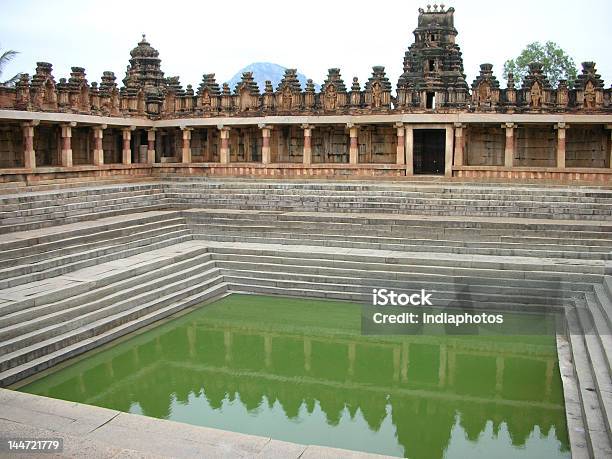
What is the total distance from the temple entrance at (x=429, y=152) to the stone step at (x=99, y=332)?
12.6m

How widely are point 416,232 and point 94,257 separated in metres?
7.32

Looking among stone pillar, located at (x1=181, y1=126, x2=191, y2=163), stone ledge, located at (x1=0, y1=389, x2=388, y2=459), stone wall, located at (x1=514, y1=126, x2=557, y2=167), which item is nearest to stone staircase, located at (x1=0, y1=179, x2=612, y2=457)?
stone ledge, located at (x1=0, y1=389, x2=388, y2=459)

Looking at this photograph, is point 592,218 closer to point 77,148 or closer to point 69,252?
point 69,252

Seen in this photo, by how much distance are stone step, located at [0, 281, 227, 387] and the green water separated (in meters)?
0.21

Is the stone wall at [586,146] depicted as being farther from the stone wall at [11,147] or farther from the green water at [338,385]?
the stone wall at [11,147]

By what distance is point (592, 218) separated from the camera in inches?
624

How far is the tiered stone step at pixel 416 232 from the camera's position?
45.9ft

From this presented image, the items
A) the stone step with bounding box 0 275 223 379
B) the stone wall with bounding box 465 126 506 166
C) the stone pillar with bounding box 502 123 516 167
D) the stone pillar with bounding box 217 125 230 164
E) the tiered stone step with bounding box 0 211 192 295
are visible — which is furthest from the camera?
the stone pillar with bounding box 217 125 230 164

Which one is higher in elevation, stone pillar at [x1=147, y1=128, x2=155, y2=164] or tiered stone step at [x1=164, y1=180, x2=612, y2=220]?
stone pillar at [x1=147, y1=128, x2=155, y2=164]

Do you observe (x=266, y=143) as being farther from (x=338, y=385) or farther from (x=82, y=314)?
(x=338, y=385)

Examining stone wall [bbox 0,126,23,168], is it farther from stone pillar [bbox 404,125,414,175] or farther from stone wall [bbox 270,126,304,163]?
stone pillar [bbox 404,125,414,175]

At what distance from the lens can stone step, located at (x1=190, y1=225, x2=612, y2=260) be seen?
538 inches

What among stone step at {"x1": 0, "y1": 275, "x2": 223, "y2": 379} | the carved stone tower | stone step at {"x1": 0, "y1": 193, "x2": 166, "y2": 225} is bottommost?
stone step at {"x1": 0, "y1": 275, "x2": 223, "y2": 379}

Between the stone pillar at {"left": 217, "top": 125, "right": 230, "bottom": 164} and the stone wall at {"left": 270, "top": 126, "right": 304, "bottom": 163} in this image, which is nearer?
the stone pillar at {"left": 217, "top": 125, "right": 230, "bottom": 164}
